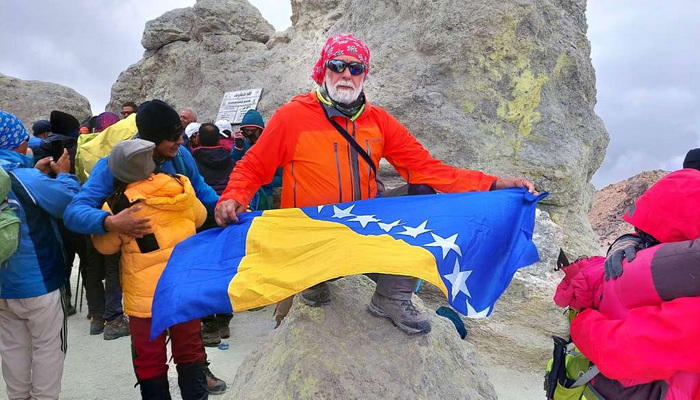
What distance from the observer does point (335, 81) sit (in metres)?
3.04

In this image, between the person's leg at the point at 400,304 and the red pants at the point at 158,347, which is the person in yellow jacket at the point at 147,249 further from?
the person's leg at the point at 400,304

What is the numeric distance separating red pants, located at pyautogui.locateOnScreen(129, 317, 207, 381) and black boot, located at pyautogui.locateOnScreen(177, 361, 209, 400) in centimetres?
4

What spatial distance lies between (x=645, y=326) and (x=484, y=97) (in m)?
4.57

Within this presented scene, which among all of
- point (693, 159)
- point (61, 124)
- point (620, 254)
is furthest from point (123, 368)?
point (693, 159)

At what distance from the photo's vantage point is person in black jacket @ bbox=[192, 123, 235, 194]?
5254mm

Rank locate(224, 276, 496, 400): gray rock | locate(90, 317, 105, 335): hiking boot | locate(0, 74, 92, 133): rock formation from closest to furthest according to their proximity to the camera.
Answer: locate(224, 276, 496, 400): gray rock
locate(90, 317, 105, 335): hiking boot
locate(0, 74, 92, 133): rock formation

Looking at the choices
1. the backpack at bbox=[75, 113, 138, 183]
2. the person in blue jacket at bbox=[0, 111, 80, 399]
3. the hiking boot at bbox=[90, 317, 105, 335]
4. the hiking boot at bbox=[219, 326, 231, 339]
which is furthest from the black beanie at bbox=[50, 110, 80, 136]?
the hiking boot at bbox=[219, 326, 231, 339]

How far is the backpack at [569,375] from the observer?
2332 mm

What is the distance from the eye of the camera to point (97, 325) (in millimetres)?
4992

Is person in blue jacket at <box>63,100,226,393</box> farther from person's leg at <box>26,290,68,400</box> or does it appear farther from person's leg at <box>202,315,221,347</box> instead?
person's leg at <box>202,315,221,347</box>

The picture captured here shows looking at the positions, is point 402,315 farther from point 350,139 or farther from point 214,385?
point 214,385

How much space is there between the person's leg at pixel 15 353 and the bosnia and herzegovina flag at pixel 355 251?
1224mm

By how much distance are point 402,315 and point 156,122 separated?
1.96 m

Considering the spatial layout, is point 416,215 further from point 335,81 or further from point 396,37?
point 396,37
